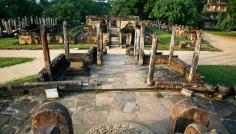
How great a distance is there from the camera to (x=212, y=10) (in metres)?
45.0

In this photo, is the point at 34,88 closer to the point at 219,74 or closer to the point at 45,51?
the point at 45,51

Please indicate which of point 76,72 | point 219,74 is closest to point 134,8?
point 219,74

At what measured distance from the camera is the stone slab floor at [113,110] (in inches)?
196

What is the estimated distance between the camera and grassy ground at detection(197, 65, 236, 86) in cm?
898

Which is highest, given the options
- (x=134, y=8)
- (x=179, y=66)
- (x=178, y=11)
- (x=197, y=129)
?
(x=134, y=8)

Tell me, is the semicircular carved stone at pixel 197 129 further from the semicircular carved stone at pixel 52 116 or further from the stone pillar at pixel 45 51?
the stone pillar at pixel 45 51

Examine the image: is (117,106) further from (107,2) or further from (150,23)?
(107,2)

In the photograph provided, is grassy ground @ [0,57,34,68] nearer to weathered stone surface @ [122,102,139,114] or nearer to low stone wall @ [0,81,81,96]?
low stone wall @ [0,81,81,96]

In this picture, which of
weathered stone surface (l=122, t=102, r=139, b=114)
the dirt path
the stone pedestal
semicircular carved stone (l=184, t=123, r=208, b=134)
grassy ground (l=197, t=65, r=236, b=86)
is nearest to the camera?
semicircular carved stone (l=184, t=123, r=208, b=134)

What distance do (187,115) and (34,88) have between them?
18.7 ft

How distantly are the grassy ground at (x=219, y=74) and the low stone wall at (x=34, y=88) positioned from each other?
7.15 meters

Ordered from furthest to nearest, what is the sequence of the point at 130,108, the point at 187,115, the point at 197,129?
the point at 130,108, the point at 187,115, the point at 197,129

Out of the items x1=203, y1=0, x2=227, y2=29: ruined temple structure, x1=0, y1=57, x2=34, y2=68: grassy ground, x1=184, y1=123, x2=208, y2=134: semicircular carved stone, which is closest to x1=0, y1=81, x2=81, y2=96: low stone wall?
x1=184, y1=123, x2=208, y2=134: semicircular carved stone

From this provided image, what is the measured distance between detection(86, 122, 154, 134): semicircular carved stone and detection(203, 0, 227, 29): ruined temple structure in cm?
4292
